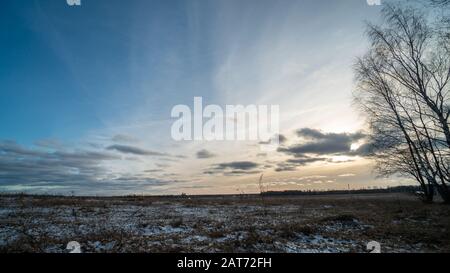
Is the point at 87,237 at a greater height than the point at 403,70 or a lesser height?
lesser

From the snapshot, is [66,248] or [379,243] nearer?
[66,248]

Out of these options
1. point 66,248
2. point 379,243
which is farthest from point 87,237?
point 379,243

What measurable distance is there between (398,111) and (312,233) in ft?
43.5

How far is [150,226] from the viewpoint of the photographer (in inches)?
513

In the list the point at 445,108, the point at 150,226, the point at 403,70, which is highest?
the point at 403,70

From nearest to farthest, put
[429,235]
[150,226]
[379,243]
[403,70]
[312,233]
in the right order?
[379,243] < [429,235] < [312,233] < [150,226] < [403,70]

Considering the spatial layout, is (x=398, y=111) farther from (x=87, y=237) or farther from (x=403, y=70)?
(x=87, y=237)

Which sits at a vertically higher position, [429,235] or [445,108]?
[445,108]

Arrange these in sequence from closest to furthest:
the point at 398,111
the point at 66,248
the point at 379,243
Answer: the point at 66,248 < the point at 379,243 < the point at 398,111
